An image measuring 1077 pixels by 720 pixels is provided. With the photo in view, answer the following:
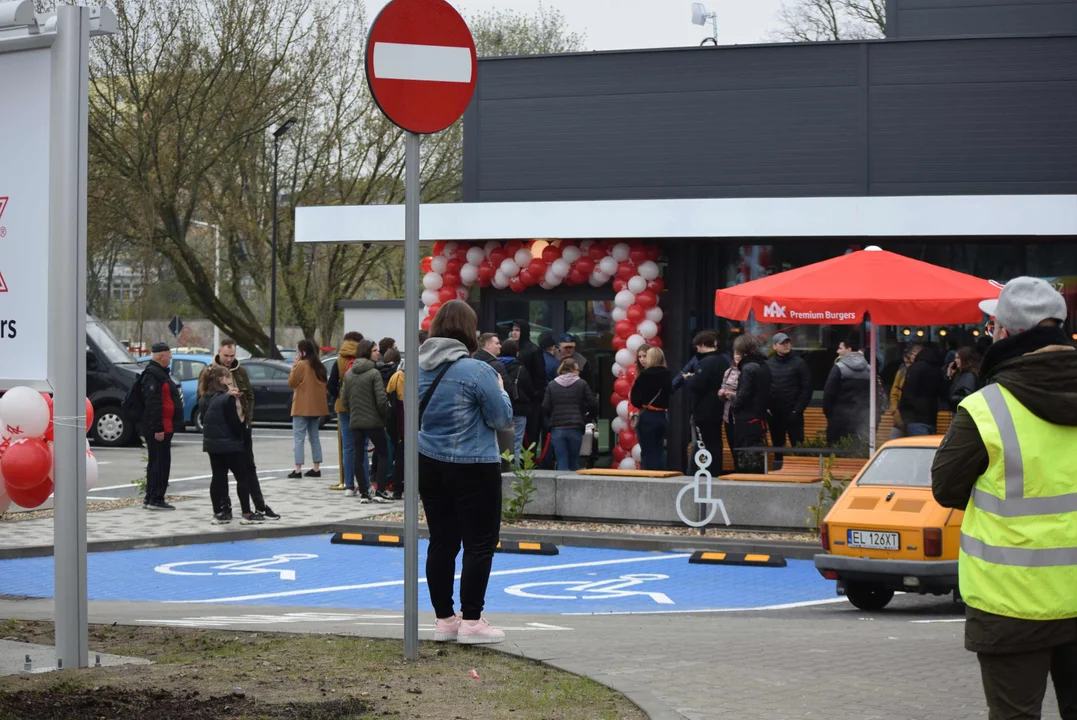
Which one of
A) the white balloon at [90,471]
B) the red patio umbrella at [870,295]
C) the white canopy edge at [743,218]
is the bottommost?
the white balloon at [90,471]

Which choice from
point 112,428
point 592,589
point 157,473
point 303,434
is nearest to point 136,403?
point 157,473

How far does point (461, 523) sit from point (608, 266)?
43.1 feet

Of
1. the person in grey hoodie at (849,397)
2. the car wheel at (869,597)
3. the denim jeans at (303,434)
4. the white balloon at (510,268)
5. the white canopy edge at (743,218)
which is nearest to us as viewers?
the car wheel at (869,597)

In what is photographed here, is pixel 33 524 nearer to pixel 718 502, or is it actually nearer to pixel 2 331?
pixel 718 502

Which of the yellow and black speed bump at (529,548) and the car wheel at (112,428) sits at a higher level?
the car wheel at (112,428)

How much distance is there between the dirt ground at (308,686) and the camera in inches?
226

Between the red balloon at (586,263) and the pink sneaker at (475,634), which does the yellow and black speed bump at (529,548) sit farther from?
the pink sneaker at (475,634)

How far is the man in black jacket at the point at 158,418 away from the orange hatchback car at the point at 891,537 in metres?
8.76

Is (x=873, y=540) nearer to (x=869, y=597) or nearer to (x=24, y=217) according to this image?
(x=869, y=597)

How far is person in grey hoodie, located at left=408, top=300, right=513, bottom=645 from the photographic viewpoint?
746cm

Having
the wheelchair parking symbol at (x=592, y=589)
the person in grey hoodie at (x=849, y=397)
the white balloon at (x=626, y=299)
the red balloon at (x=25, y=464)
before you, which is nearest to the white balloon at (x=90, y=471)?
the red balloon at (x=25, y=464)

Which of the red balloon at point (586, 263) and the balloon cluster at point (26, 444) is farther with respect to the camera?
the red balloon at point (586, 263)

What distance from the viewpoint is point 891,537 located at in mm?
10844

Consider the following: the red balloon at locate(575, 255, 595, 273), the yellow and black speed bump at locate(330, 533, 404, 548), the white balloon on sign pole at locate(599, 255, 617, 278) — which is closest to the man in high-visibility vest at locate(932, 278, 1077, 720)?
the yellow and black speed bump at locate(330, 533, 404, 548)
